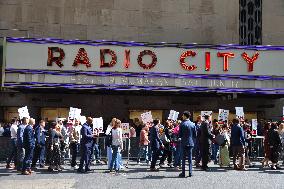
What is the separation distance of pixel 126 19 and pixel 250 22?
839 centimetres

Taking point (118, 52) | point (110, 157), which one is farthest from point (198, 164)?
point (118, 52)

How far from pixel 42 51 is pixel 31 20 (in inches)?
159

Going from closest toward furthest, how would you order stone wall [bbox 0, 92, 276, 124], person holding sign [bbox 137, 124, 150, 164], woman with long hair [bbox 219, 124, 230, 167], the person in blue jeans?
1. woman with long hair [bbox 219, 124, 230, 167]
2. the person in blue jeans
3. person holding sign [bbox 137, 124, 150, 164]
4. stone wall [bbox 0, 92, 276, 124]

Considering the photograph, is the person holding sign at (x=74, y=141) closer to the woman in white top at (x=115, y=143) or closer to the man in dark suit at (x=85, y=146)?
the man in dark suit at (x=85, y=146)

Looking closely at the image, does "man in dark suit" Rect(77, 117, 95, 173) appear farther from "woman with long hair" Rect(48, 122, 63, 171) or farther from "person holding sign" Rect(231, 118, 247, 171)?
"person holding sign" Rect(231, 118, 247, 171)

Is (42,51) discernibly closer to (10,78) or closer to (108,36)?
(10,78)

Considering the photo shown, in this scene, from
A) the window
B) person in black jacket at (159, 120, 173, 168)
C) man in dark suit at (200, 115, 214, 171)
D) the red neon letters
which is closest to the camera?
man in dark suit at (200, 115, 214, 171)

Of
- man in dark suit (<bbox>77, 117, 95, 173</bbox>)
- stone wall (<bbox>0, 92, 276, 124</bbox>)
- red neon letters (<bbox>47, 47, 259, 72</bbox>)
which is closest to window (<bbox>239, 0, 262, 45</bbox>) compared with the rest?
red neon letters (<bbox>47, 47, 259, 72</bbox>)

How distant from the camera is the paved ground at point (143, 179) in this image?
1300cm

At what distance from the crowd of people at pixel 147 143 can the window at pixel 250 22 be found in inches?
466

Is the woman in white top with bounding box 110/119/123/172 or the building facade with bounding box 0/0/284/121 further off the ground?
the building facade with bounding box 0/0/284/121

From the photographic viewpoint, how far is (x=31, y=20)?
2806cm

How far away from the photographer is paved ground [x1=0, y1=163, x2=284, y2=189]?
13000mm

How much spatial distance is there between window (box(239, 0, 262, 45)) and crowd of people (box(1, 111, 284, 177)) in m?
11.8
